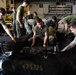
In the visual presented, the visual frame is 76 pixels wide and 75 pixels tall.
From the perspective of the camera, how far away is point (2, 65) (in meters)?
2.56

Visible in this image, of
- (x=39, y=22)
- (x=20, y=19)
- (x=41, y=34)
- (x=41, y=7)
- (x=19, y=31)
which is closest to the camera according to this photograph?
(x=20, y=19)

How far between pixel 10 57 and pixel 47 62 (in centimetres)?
41

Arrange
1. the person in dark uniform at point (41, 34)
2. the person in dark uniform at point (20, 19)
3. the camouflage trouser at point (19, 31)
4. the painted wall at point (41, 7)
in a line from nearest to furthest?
the person in dark uniform at point (20, 19) → the camouflage trouser at point (19, 31) → the person in dark uniform at point (41, 34) → the painted wall at point (41, 7)

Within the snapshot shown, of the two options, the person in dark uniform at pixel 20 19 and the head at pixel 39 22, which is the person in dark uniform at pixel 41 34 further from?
the person in dark uniform at pixel 20 19

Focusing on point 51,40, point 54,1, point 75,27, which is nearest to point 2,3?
point 54,1

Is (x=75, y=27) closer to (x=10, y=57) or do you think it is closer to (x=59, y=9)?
(x=10, y=57)

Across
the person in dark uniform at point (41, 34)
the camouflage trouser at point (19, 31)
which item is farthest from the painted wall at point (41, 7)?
the camouflage trouser at point (19, 31)

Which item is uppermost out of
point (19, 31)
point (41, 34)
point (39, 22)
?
point (39, 22)

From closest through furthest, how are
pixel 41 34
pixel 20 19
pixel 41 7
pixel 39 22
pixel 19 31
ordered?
1. pixel 20 19
2. pixel 39 22
3. pixel 19 31
4. pixel 41 34
5. pixel 41 7

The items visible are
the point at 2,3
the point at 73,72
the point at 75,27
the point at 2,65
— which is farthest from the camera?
the point at 2,3

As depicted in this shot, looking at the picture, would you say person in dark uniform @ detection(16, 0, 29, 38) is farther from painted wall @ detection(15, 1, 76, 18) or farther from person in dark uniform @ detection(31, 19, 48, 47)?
painted wall @ detection(15, 1, 76, 18)

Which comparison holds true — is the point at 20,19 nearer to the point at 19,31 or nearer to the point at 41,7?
the point at 19,31

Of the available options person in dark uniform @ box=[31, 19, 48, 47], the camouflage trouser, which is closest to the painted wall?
person in dark uniform @ box=[31, 19, 48, 47]

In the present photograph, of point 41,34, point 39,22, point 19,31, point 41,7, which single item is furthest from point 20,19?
point 41,7
